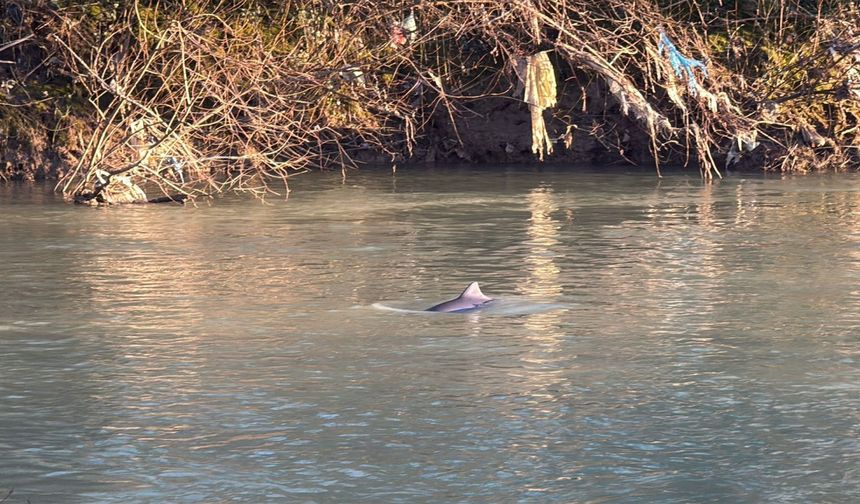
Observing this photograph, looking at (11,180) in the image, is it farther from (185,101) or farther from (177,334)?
(177,334)

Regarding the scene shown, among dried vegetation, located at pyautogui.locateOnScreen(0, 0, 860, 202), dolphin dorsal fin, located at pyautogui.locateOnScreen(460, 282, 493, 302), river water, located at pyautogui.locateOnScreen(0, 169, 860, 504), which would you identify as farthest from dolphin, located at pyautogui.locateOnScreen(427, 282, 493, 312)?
dried vegetation, located at pyautogui.locateOnScreen(0, 0, 860, 202)

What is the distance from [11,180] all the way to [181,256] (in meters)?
9.18

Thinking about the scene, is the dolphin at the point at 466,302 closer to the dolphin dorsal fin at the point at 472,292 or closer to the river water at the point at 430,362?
the dolphin dorsal fin at the point at 472,292

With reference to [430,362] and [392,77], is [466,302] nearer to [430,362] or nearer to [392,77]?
[430,362]

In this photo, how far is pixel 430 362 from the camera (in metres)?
7.75

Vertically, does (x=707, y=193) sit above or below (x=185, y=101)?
below

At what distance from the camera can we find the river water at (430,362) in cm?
566

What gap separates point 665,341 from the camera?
27.4 feet

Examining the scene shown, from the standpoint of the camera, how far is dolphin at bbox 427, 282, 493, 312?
942cm

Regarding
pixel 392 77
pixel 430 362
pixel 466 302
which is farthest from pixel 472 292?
pixel 392 77

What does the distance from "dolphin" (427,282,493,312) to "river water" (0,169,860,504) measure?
181mm

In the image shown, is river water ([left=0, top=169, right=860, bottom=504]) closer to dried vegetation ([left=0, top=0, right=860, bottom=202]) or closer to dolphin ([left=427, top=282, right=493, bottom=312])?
dolphin ([left=427, top=282, right=493, bottom=312])

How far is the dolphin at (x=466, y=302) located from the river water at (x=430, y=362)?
0.18 metres

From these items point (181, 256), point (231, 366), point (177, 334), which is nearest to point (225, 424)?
point (231, 366)
